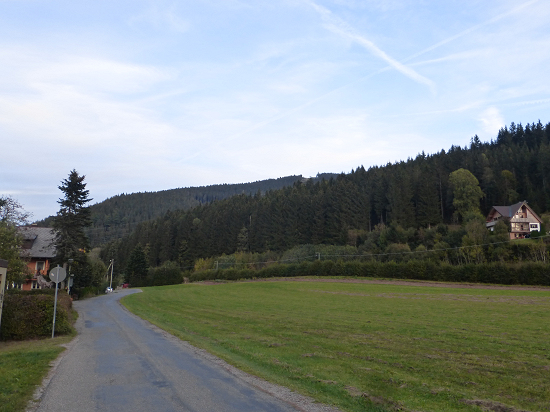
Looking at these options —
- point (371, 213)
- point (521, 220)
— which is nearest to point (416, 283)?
point (521, 220)

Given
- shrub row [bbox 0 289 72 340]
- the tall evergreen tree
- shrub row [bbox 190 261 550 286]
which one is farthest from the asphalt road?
shrub row [bbox 190 261 550 286]

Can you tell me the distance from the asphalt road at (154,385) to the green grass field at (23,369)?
0.38 metres

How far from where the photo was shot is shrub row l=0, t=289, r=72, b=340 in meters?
19.3

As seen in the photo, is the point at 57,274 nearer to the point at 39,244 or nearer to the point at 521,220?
the point at 39,244

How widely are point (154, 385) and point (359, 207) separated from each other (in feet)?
361

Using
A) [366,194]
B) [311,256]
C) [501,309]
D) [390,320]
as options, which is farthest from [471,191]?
[390,320]

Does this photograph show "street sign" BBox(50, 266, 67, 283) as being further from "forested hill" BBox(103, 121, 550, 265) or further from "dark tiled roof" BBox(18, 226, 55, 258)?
"forested hill" BBox(103, 121, 550, 265)

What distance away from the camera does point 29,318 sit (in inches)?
771

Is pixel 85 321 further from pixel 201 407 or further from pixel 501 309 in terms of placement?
pixel 501 309

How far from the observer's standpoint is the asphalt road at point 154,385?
8016 mm

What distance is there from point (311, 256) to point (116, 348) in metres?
77.2

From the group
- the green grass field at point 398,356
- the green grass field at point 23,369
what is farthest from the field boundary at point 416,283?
the green grass field at point 23,369

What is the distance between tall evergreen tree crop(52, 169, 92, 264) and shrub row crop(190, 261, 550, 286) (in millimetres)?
35488

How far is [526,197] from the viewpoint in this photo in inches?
4375
